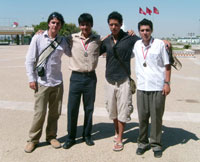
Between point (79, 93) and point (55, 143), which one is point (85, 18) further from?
point (55, 143)

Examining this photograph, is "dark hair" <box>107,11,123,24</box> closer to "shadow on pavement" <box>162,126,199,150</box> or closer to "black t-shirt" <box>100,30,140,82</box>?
"black t-shirt" <box>100,30,140,82</box>

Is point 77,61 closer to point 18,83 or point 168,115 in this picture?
point 168,115

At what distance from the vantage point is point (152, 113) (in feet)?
11.9

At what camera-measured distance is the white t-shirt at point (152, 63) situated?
344 cm

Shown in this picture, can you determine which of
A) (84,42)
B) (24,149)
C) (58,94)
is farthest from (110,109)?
(24,149)

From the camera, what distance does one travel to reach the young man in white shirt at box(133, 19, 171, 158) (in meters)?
3.47

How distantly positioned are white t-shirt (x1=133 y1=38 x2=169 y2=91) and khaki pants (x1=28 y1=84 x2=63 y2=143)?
1.34 metres

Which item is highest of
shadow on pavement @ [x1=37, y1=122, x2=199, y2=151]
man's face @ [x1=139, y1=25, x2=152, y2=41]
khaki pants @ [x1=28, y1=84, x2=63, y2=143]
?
man's face @ [x1=139, y1=25, x2=152, y2=41]

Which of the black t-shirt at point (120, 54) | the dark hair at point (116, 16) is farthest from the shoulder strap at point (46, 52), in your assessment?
the dark hair at point (116, 16)

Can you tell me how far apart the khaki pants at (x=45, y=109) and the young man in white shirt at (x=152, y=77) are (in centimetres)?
134

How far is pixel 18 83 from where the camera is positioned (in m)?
9.23

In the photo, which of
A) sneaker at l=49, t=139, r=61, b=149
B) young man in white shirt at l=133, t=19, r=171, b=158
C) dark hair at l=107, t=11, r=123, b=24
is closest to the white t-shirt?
young man in white shirt at l=133, t=19, r=171, b=158

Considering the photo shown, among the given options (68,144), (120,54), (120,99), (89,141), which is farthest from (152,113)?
(68,144)

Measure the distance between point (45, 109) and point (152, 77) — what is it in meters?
1.74
